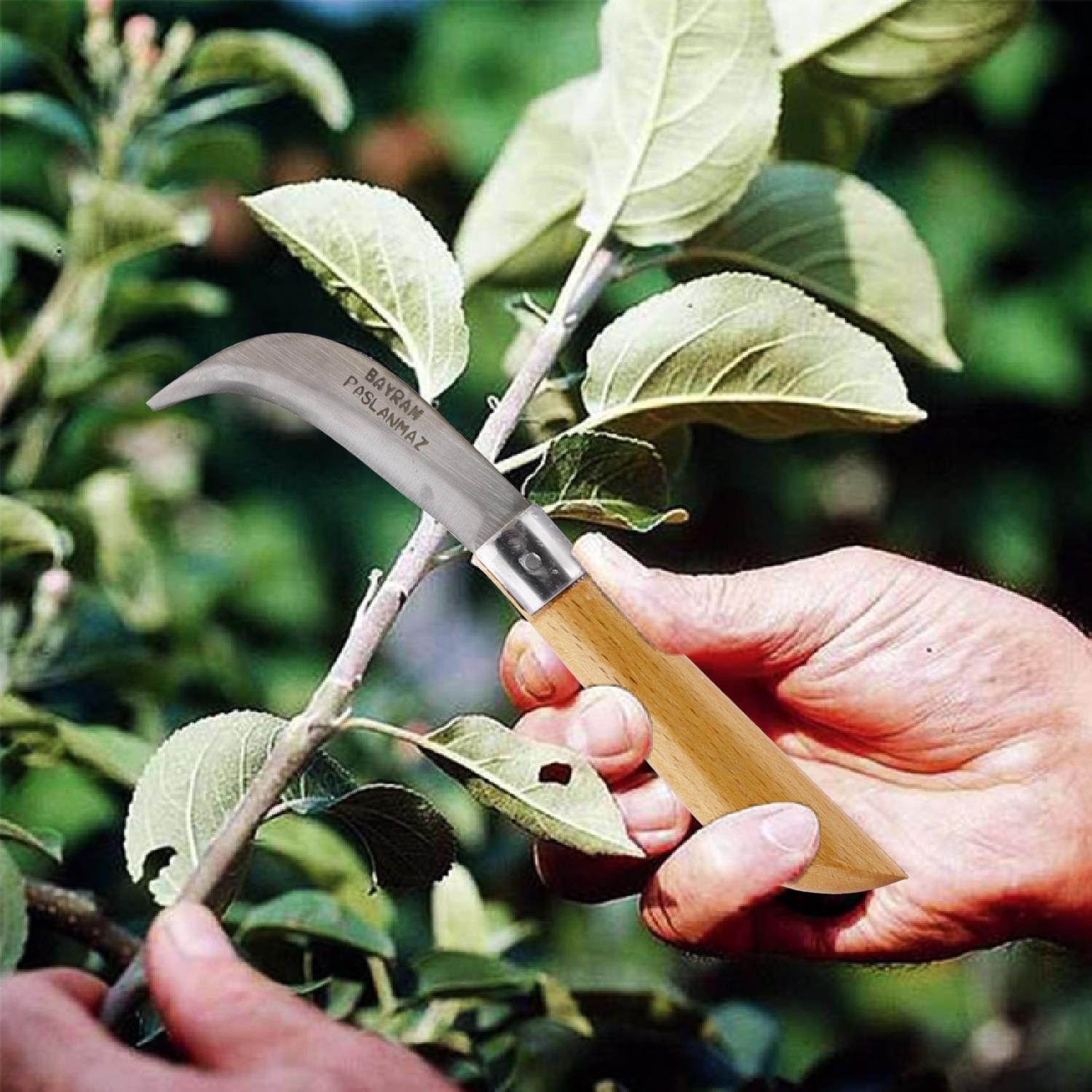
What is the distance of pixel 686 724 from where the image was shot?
73 centimetres

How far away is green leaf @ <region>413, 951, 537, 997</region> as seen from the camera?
88 centimetres

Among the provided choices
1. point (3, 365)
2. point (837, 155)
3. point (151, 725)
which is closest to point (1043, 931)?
point (837, 155)

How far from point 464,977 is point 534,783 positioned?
0.25 metres

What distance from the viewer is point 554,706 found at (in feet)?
2.73

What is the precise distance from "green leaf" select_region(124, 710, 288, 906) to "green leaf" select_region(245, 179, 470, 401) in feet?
0.50

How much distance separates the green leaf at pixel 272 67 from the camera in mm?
1129

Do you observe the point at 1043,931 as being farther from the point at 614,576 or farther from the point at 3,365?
the point at 3,365

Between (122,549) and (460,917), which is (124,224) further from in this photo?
(460,917)

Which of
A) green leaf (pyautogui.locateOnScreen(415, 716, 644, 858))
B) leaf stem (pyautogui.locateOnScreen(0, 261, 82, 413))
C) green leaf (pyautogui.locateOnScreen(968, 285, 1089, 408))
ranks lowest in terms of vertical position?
green leaf (pyautogui.locateOnScreen(968, 285, 1089, 408))

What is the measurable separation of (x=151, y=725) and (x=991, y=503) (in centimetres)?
141

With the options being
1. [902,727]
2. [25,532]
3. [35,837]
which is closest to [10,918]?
[35,837]

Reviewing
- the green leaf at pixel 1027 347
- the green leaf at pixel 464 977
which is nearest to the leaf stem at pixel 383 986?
the green leaf at pixel 464 977

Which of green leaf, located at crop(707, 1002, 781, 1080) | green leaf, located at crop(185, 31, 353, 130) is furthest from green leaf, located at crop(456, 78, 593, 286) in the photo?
green leaf, located at crop(707, 1002, 781, 1080)

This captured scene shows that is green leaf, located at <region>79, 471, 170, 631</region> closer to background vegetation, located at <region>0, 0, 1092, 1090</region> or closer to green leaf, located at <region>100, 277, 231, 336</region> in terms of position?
green leaf, located at <region>100, 277, 231, 336</region>
